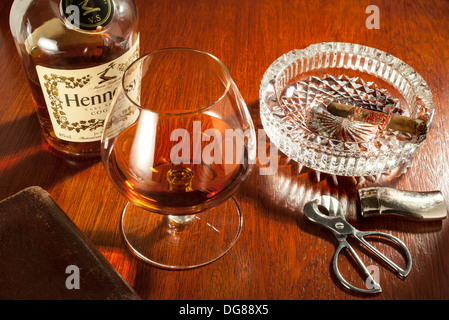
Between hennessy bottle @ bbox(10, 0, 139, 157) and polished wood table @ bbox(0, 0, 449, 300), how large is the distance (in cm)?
10

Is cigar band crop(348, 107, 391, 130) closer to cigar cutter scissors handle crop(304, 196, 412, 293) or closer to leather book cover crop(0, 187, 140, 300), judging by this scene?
cigar cutter scissors handle crop(304, 196, 412, 293)

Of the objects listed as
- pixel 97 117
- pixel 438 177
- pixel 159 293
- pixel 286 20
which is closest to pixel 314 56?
pixel 286 20

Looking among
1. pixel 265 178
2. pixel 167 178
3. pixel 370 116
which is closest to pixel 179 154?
pixel 167 178

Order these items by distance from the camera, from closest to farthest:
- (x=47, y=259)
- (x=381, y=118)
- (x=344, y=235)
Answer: (x=47, y=259)
(x=344, y=235)
(x=381, y=118)

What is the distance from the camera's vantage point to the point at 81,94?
75 cm

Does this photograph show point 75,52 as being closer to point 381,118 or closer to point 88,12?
point 88,12

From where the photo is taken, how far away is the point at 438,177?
82cm

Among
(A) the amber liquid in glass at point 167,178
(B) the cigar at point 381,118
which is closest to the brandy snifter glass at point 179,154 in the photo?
(A) the amber liquid in glass at point 167,178

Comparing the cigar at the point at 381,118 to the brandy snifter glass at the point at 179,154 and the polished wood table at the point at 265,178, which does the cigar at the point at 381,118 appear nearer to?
the polished wood table at the point at 265,178

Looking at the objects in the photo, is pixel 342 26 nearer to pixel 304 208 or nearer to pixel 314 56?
pixel 314 56

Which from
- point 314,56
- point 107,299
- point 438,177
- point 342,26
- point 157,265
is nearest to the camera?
point 107,299

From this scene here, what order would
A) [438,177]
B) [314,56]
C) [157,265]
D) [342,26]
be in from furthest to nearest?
[342,26], [314,56], [438,177], [157,265]

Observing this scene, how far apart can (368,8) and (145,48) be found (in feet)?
1.65

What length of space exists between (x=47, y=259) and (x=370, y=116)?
21.7 inches
